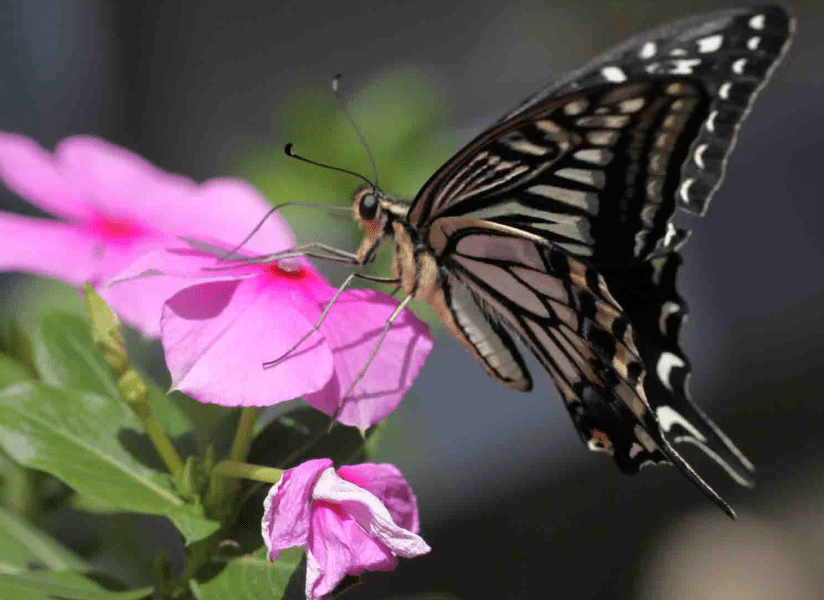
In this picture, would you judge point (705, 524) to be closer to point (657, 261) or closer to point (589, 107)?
point (657, 261)

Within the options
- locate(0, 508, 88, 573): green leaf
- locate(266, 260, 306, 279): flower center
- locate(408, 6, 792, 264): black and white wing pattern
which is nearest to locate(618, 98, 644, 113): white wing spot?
locate(408, 6, 792, 264): black and white wing pattern

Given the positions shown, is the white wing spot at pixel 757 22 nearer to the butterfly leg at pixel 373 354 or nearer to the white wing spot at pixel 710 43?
the white wing spot at pixel 710 43

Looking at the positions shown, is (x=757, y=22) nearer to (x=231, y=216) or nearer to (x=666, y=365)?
(x=666, y=365)

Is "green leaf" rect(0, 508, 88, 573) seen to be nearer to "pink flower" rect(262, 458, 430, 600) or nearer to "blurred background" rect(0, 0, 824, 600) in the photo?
"pink flower" rect(262, 458, 430, 600)

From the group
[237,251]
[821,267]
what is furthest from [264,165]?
[821,267]

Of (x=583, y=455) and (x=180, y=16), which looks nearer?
(x=583, y=455)

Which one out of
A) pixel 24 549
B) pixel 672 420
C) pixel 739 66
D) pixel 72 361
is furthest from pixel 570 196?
pixel 24 549
